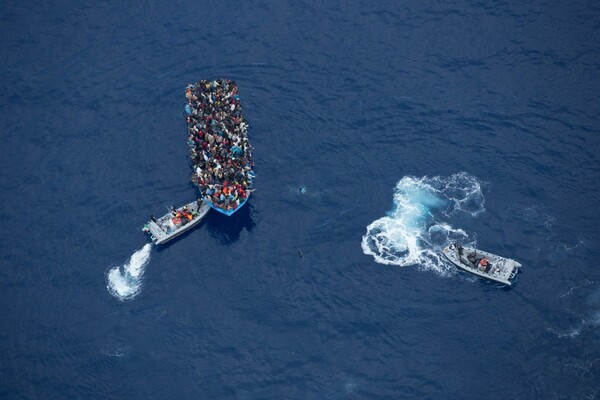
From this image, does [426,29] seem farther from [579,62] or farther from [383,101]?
[579,62]

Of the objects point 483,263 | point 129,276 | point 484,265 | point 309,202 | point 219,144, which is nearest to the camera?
point 483,263

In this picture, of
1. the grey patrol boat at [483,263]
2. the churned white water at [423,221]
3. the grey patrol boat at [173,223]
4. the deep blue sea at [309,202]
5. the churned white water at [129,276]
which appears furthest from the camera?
the grey patrol boat at [173,223]

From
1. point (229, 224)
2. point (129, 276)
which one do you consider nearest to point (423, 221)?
point (229, 224)

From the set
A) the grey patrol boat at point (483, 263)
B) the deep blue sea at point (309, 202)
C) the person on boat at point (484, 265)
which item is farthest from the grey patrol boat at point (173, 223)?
the person on boat at point (484, 265)

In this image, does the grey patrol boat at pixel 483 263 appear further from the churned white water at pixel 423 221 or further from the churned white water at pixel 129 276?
the churned white water at pixel 129 276

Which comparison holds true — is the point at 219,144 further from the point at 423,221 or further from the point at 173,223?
the point at 423,221

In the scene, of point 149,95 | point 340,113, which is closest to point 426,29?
point 340,113

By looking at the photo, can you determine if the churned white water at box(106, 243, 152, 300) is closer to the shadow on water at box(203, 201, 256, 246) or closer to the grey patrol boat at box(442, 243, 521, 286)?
the shadow on water at box(203, 201, 256, 246)
